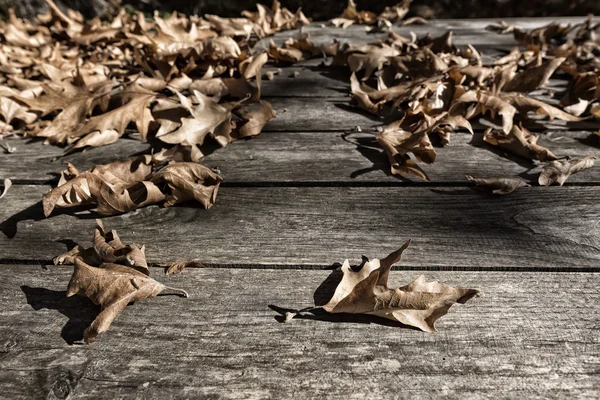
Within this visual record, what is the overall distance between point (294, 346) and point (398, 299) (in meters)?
0.19

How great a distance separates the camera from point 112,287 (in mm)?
896

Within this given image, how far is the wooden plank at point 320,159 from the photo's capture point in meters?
1.32

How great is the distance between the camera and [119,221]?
116 centimetres

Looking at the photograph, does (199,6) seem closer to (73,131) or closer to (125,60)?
(125,60)

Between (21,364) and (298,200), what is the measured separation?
2.09 ft

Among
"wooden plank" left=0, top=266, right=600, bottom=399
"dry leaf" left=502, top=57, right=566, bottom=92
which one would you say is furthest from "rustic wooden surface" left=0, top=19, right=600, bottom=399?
"dry leaf" left=502, top=57, right=566, bottom=92

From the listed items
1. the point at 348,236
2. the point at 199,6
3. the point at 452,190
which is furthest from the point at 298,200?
the point at 199,6

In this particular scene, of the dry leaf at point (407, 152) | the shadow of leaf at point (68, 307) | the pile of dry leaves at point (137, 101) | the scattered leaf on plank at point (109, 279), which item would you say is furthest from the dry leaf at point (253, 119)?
the shadow of leaf at point (68, 307)

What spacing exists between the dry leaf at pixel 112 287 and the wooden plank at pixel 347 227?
0.34ft

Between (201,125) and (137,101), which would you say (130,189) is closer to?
(201,125)

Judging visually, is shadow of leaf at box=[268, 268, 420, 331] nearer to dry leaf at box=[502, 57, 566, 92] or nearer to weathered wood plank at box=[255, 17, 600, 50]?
dry leaf at box=[502, 57, 566, 92]

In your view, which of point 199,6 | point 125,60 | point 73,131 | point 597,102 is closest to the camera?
point 73,131

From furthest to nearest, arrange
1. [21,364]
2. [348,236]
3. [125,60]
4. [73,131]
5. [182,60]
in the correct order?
[125,60]
[182,60]
[73,131]
[348,236]
[21,364]

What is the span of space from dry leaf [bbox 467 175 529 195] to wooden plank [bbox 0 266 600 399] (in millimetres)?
321
